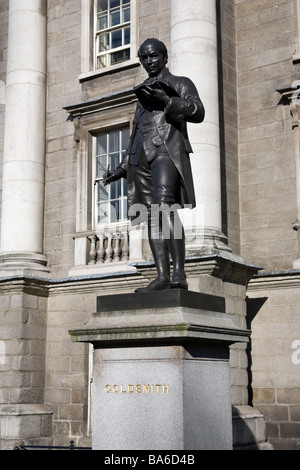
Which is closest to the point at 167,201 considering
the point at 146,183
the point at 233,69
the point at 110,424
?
the point at 146,183

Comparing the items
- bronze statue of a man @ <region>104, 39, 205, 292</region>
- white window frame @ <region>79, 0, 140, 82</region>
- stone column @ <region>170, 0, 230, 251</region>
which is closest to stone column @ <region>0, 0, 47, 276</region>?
white window frame @ <region>79, 0, 140, 82</region>

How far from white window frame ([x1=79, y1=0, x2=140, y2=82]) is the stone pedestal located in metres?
10.5

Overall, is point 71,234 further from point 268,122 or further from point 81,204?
point 268,122

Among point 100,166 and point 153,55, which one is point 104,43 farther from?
point 153,55

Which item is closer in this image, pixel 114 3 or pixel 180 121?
pixel 180 121

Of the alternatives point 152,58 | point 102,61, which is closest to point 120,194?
point 102,61

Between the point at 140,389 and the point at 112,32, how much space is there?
12668mm

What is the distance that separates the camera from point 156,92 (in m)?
7.92

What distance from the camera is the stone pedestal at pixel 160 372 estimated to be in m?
7.19

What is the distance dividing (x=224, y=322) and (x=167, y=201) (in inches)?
53.9

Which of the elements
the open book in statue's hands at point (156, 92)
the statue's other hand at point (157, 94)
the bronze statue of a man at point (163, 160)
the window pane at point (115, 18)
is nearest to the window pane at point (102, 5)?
the window pane at point (115, 18)

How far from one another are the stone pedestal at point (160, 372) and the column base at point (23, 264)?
8.94 meters

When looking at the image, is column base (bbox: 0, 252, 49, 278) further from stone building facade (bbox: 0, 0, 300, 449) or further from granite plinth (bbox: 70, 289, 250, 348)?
granite plinth (bbox: 70, 289, 250, 348)
